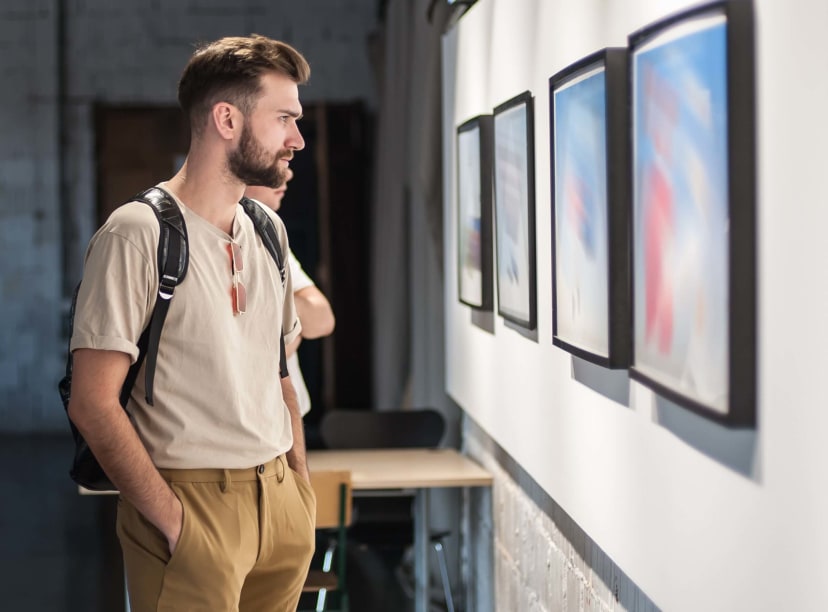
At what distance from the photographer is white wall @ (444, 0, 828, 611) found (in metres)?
1.38

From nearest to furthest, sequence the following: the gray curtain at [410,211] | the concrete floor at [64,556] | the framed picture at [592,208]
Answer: the framed picture at [592,208] → the gray curtain at [410,211] → the concrete floor at [64,556]

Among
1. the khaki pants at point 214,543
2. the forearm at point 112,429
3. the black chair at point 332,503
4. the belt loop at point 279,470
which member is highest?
the forearm at point 112,429

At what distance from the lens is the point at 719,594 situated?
170cm

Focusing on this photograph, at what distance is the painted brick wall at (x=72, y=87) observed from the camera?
986 cm

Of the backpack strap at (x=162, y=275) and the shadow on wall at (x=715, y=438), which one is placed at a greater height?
the backpack strap at (x=162, y=275)

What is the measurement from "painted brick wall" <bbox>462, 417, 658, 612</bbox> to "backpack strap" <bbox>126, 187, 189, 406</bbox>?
1025 millimetres

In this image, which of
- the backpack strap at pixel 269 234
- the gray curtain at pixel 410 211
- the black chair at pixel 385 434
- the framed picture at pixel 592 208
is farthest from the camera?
the gray curtain at pixel 410 211

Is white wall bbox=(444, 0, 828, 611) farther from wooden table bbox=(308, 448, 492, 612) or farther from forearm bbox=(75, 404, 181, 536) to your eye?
wooden table bbox=(308, 448, 492, 612)

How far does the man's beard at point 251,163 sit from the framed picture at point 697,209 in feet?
2.40

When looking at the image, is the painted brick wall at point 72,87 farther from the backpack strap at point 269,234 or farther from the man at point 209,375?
the man at point 209,375

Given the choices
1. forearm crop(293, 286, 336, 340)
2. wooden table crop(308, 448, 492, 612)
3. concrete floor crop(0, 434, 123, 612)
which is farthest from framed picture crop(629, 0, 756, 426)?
concrete floor crop(0, 434, 123, 612)

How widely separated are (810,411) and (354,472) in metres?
3.25

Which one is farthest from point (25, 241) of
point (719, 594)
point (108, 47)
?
point (719, 594)

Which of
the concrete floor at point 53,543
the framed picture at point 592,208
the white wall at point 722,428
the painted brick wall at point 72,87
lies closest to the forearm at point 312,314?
the white wall at point 722,428
